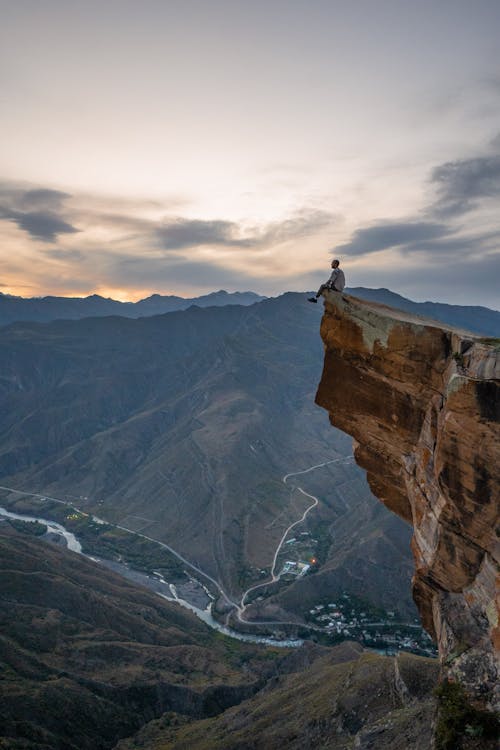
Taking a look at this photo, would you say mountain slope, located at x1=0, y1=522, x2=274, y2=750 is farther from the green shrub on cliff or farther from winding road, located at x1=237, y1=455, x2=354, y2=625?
the green shrub on cliff

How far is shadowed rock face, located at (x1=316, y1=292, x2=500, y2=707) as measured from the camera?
15.6 meters

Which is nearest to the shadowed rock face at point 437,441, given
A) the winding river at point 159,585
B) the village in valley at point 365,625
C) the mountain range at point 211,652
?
the mountain range at point 211,652

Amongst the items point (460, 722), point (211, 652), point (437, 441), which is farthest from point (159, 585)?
point (437, 441)

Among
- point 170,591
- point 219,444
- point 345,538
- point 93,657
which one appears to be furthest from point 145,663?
point 219,444

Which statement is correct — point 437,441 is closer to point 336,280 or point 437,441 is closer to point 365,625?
point 336,280

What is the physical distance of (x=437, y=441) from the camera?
17500 millimetres

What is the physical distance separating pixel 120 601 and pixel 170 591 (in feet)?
117

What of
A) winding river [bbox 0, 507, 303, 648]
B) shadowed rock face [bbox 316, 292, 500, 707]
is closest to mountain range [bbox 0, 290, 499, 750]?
shadowed rock face [bbox 316, 292, 500, 707]

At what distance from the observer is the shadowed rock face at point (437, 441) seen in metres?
15.6

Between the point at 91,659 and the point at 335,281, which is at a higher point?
the point at 335,281

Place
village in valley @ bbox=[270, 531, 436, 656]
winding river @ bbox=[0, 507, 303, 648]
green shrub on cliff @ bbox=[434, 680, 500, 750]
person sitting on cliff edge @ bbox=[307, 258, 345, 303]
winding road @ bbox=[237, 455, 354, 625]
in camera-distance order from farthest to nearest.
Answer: winding road @ bbox=[237, 455, 354, 625] < winding river @ bbox=[0, 507, 303, 648] < village in valley @ bbox=[270, 531, 436, 656] < person sitting on cliff edge @ bbox=[307, 258, 345, 303] < green shrub on cliff @ bbox=[434, 680, 500, 750]

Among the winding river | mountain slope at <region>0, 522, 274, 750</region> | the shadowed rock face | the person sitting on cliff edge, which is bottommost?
the winding river

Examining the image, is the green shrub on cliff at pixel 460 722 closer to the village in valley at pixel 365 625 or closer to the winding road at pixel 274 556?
the village in valley at pixel 365 625

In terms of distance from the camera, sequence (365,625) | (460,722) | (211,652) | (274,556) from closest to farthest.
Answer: (460,722), (211,652), (365,625), (274,556)
